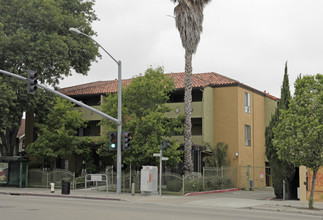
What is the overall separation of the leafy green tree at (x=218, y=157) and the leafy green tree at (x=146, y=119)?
22.0ft

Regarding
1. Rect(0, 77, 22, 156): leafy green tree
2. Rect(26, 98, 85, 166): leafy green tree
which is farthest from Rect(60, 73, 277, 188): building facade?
Rect(0, 77, 22, 156): leafy green tree

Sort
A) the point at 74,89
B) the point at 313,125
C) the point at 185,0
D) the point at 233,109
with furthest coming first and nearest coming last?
the point at 74,89, the point at 233,109, the point at 185,0, the point at 313,125

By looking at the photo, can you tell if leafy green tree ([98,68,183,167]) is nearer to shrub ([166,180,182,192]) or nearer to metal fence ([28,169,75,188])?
shrub ([166,180,182,192])

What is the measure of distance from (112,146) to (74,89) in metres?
20.7

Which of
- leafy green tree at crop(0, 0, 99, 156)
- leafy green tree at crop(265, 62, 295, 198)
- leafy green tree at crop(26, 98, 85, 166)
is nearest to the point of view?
leafy green tree at crop(265, 62, 295, 198)

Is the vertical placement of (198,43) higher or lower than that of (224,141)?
higher

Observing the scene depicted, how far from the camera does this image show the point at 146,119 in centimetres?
3066

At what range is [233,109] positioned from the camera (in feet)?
129

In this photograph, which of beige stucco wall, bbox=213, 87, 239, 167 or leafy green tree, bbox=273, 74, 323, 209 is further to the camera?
beige stucco wall, bbox=213, 87, 239, 167

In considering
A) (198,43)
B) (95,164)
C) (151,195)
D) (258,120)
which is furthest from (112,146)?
(258,120)

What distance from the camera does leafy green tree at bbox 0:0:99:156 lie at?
35.5 metres

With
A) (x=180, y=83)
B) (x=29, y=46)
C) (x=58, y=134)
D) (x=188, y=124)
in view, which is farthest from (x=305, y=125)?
(x=29, y=46)

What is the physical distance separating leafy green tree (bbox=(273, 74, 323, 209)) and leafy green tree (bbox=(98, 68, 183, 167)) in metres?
10.2

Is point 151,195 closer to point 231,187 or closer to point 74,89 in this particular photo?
point 231,187
